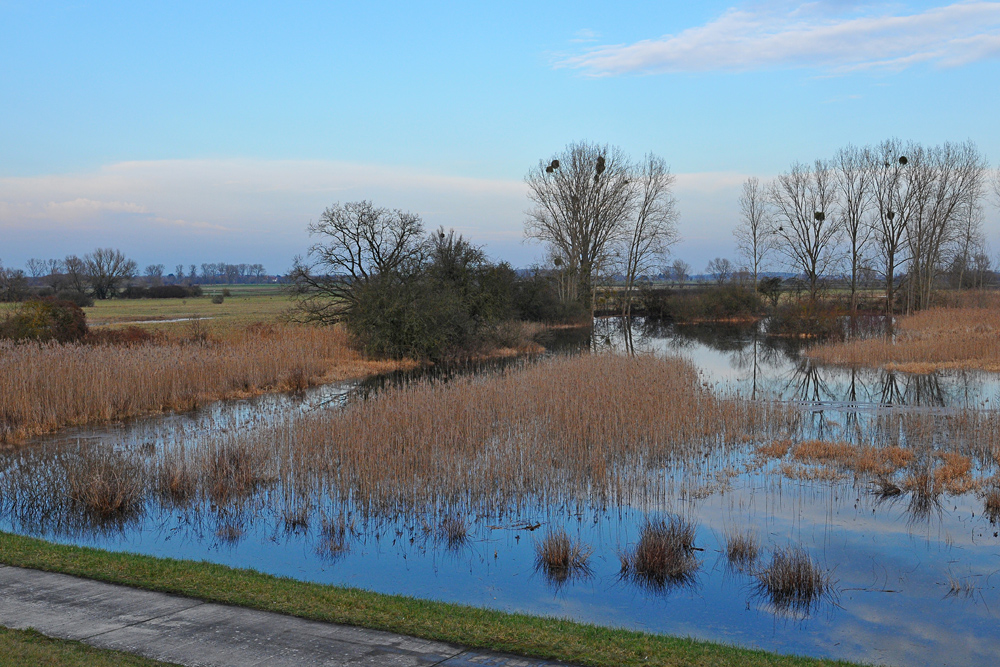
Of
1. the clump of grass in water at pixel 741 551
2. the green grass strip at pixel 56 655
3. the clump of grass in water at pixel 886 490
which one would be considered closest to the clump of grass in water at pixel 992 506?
the clump of grass in water at pixel 886 490

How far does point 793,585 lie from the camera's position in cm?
814

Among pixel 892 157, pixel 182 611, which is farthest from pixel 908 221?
pixel 182 611

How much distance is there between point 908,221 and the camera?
5234 cm

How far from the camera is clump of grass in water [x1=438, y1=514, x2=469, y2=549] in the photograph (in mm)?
9836

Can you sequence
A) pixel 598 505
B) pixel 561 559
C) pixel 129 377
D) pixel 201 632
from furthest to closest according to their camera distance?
pixel 129 377, pixel 598 505, pixel 561 559, pixel 201 632

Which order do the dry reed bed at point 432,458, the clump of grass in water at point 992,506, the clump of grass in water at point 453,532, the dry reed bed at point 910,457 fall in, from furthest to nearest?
the dry reed bed at point 910,457 → the dry reed bed at point 432,458 → the clump of grass in water at point 992,506 → the clump of grass in water at point 453,532

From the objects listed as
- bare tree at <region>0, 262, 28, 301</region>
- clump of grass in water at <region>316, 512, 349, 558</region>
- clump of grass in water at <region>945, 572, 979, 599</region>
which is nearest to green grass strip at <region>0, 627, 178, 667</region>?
clump of grass in water at <region>316, 512, 349, 558</region>

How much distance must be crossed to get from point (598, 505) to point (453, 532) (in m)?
2.32

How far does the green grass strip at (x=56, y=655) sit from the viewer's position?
5.23m

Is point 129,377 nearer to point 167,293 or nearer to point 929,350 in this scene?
point 929,350

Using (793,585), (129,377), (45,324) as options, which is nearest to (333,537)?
(793,585)

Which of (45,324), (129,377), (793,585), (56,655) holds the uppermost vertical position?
(45,324)

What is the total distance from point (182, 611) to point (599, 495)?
653cm

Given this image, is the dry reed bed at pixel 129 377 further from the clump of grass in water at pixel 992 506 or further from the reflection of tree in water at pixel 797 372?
the clump of grass in water at pixel 992 506
